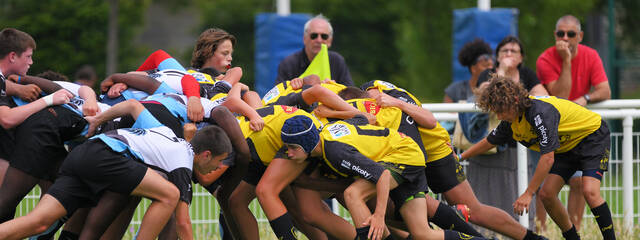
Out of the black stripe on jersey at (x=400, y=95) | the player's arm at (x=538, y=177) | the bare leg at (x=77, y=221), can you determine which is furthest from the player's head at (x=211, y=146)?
the player's arm at (x=538, y=177)

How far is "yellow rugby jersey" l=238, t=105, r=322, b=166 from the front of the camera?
621cm

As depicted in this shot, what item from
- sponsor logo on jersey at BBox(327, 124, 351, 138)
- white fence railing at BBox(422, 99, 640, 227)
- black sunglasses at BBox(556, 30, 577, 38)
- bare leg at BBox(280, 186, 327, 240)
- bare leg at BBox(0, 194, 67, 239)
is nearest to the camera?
bare leg at BBox(0, 194, 67, 239)

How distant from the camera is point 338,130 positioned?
6031 millimetres

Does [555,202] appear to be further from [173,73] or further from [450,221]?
[173,73]

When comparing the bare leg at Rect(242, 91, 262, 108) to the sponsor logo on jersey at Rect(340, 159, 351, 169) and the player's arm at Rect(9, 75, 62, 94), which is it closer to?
the sponsor logo on jersey at Rect(340, 159, 351, 169)

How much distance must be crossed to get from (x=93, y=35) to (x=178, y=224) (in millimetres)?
15694

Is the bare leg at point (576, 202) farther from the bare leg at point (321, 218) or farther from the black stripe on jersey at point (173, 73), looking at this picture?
the black stripe on jersey at point (173, 73)

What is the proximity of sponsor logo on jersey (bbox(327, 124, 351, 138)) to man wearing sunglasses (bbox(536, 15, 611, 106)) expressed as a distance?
2793mm

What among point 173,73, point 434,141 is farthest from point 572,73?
point 173,73

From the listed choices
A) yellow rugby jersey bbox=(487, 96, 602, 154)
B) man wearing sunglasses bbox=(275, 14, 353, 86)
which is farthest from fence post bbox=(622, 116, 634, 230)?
man wearing sunglasses bbox=(275, 14, 353, 86)

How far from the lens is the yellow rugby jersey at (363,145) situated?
5.91 meters

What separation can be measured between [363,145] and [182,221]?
1.30 m

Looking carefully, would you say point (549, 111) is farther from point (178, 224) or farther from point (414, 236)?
point (178, 224)

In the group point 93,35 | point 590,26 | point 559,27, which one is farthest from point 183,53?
point 559,27
